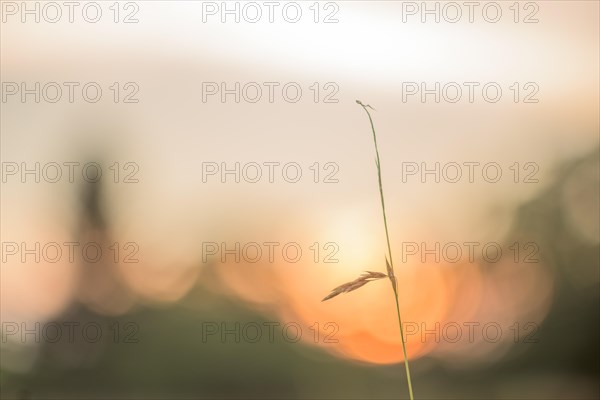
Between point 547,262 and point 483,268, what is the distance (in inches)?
6.6

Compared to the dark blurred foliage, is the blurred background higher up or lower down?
higher up

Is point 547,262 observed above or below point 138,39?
below

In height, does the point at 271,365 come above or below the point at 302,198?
below

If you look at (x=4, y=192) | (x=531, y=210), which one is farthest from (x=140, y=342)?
(x=531, y=210)

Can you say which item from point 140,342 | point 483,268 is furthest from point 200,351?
point 483,268

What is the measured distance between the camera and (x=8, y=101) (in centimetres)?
159

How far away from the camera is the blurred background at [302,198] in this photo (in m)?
1.58

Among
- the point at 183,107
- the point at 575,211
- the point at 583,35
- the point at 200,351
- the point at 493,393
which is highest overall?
the point at 583,35

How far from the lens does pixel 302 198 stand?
5.42ft

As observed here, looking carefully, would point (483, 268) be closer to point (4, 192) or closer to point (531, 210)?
point (531, 210)

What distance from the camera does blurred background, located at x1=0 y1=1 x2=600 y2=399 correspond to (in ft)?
5.19

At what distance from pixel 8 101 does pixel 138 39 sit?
0.31 meters

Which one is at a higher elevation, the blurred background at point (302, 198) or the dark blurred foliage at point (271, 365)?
the blurred background at point (302, 198)

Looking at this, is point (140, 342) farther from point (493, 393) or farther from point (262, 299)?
point (493, 393)
